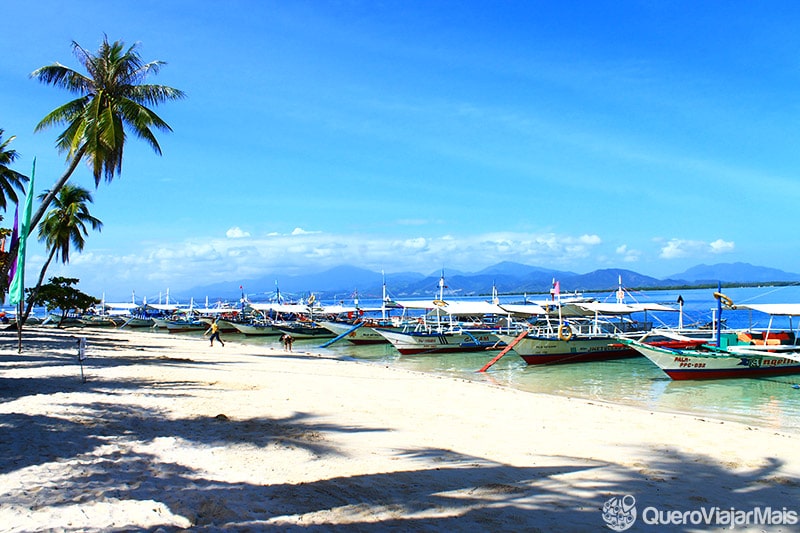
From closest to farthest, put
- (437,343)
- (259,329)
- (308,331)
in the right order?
(437,343) → (308,331) → (259,329)

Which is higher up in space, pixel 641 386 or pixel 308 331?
pixel 308 331

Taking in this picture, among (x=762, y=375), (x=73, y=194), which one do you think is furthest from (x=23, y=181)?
(x=762, y=375)

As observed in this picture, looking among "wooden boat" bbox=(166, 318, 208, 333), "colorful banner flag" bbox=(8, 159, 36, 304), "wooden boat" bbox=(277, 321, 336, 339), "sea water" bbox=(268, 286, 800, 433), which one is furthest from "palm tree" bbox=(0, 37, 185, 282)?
"wooden boat" bbox=(166, 318, 208, 333)

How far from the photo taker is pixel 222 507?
514 cm

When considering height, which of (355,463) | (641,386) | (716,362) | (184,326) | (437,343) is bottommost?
(641,386)

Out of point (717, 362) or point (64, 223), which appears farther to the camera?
point (64, 223)

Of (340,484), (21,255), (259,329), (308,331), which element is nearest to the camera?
(340,484)

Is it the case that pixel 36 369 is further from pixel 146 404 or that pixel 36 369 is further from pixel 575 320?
pixel 575 320

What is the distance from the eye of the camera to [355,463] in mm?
6965

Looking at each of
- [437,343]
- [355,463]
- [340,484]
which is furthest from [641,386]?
[340,484]

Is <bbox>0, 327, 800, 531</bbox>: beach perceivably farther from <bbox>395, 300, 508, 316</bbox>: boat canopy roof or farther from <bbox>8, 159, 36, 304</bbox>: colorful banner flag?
<bbox>395, 300, 508, 316</bbox>: boat canopy roof

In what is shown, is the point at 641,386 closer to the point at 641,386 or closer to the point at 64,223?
the point at 641,386

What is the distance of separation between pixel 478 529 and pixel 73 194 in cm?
4319

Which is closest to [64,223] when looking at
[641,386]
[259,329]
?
[259,329]
